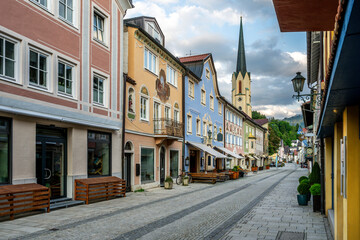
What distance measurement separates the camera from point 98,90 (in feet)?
52.7

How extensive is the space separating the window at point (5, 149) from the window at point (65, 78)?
9.71 feet

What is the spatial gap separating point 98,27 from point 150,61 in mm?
5553

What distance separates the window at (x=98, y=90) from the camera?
15830 millimetres

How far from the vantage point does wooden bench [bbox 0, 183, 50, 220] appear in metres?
9.76

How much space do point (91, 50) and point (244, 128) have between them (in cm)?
4216

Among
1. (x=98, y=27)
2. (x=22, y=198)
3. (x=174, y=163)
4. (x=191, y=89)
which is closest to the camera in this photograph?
(x=22, y=198)

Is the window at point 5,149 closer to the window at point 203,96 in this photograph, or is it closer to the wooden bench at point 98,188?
the wooden bench at point 98,188

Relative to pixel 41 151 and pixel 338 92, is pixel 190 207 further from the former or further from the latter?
pixel 338 92

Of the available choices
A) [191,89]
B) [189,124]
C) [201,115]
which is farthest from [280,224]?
[201,115]

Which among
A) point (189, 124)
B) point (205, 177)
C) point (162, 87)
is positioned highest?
point (162, 87)

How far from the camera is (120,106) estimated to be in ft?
58.1

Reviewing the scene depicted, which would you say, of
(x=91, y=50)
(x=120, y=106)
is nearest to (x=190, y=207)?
(x=120, y=106)

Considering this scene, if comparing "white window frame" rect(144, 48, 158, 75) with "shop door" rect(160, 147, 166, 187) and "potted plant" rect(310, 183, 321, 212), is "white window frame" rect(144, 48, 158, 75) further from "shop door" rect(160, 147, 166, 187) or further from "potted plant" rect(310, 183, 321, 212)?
"potted plant" rect(310, 183, 321, 212)

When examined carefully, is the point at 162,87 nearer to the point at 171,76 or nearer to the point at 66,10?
the point at 171,76
